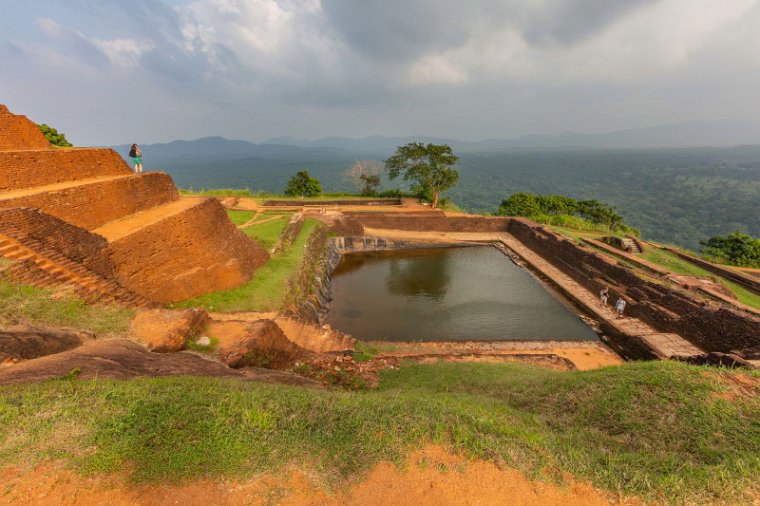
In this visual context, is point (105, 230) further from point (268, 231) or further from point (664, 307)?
point (664, 307)

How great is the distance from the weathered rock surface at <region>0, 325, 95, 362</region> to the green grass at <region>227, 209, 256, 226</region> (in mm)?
17133

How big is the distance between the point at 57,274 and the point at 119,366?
418cm

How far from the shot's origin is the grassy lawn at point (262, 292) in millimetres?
11102

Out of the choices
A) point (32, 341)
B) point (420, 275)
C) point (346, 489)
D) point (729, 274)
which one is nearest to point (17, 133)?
point (32, 341)

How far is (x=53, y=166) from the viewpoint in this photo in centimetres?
1020

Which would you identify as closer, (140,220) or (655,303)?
(140,220)

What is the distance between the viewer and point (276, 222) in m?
21.8

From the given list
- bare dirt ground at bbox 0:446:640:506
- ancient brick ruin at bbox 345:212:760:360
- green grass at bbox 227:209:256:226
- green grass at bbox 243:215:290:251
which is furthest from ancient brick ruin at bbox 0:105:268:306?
ancient brick ruin at bbox 345:212:760:360

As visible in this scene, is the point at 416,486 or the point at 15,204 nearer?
the point at 416,486

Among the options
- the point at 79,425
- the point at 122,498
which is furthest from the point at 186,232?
the point at 122,498

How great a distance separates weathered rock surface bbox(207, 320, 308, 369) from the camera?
750 cm

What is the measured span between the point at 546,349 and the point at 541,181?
133020 mm

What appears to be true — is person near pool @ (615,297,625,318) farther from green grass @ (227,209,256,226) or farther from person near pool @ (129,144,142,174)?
green grass @ (227,209,256,226)

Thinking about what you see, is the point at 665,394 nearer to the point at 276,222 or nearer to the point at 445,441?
the point at 445,441
